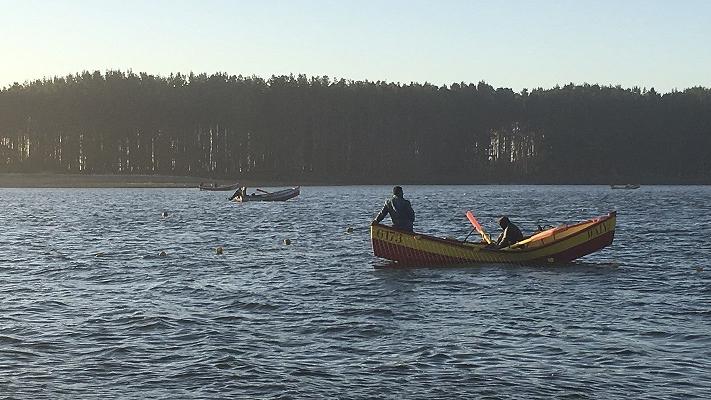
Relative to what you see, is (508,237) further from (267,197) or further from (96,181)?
(96,181)

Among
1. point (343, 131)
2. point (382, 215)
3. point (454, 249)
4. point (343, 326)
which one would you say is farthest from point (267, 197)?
point (343, 131)

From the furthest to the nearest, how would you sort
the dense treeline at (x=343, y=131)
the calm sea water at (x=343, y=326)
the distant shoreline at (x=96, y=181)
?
the dense treeline at (x=343, y=131) → the distant shoreline at (x=96, y=181) → the calm sea water at (x=343, y=326)

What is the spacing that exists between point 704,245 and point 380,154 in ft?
369

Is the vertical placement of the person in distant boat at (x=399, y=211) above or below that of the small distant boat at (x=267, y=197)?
above

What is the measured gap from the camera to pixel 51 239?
4288 cm

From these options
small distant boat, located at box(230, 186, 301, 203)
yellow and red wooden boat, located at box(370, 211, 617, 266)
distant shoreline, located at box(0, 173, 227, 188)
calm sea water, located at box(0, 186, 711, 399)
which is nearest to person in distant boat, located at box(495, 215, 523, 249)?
yellow and red wooden boat, located at box(370, 211, 617, 266)

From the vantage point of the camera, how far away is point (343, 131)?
149500 mm

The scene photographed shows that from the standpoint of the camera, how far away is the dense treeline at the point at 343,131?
468ft

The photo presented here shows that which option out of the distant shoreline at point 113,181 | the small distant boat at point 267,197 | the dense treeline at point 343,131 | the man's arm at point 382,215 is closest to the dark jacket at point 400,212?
the man's arm at point 382,215

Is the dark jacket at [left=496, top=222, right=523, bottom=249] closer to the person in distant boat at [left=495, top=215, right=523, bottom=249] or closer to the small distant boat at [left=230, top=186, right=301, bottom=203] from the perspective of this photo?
the person in distant boat at [left=495, top=215, right=523, bottom=249]

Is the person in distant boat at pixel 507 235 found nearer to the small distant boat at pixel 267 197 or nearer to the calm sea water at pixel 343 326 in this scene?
the calm sea water at pixel 343 326

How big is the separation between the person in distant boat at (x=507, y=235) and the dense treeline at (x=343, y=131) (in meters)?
109

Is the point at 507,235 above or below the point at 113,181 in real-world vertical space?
below

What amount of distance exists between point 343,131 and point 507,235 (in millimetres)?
120590
